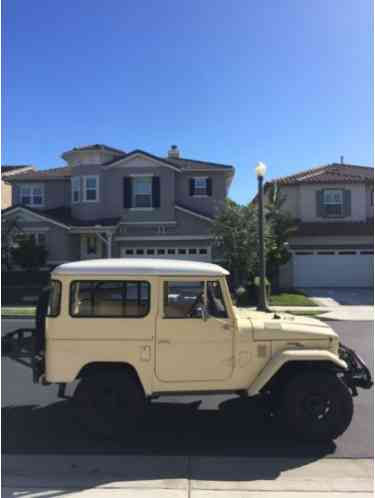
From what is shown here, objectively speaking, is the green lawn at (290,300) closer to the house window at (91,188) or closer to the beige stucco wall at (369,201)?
the beige stucco wall at (369,201)

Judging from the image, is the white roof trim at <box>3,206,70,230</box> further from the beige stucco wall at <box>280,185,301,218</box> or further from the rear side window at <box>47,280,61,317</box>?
the rear side window at <box>47,280,61,317</box>

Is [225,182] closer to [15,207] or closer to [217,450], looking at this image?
[15,207]

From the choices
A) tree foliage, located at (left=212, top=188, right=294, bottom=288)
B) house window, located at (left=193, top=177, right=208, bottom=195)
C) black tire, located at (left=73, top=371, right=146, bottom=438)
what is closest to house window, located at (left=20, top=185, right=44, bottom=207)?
house window, located at (left=193, top=177, right=208, bottom=195)

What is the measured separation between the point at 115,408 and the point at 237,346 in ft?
5.14

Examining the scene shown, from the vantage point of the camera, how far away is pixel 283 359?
4.93 meters

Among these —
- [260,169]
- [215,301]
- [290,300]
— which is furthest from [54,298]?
[290,300]

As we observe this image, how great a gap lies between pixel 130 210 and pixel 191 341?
20299mm

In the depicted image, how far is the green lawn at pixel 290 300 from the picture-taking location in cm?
1884

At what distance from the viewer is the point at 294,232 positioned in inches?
964

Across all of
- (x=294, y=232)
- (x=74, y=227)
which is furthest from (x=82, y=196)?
(x=294, y=232)

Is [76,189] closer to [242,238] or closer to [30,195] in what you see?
[30,195]

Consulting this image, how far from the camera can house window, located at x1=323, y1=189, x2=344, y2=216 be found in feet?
84.6

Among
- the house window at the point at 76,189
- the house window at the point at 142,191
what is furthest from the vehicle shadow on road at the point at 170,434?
the house window at the point at 76,189

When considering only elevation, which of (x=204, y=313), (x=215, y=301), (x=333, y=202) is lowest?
(x=204, y=313)
